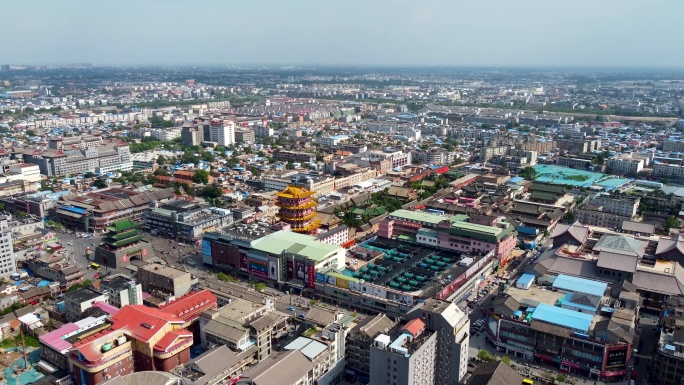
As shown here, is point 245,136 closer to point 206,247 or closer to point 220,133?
point 220,133

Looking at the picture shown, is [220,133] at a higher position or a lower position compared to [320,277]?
higher

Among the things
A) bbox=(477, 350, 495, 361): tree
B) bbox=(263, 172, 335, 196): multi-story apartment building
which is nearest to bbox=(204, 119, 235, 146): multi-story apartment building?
bbox=(263, 172, 335, 196): multi-story apartment building

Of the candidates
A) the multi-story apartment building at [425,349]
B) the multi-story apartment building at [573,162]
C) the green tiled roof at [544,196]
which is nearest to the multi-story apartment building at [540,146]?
the multi-story apartment building at [573,162]

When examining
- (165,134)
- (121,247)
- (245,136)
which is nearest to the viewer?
(121,247)

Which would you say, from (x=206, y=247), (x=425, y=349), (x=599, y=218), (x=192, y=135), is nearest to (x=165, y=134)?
(x=192, y=135)

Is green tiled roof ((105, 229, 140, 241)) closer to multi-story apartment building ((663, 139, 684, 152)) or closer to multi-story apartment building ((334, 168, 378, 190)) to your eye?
multi-story apartment building ((334, 168, 378, 190))

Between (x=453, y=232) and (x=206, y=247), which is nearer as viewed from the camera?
(x=206, y=247)

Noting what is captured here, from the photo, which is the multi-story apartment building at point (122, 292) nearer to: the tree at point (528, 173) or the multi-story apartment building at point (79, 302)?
the multi-story apartment building at point (79, 302)

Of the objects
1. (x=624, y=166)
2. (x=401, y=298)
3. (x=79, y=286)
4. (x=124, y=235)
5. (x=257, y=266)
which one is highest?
(x=124, y=235)
